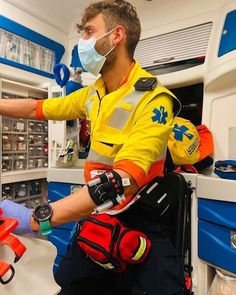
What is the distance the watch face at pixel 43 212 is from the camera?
726mm

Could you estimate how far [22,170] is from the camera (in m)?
1.96

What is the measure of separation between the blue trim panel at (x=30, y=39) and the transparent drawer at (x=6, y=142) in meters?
0.51

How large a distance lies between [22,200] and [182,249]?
4.50ft

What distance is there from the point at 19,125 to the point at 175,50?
3.92ft

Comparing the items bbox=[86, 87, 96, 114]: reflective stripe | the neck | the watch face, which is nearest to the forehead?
the neck

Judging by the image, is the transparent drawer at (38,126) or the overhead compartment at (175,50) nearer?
the overhead compartment at (175,50)

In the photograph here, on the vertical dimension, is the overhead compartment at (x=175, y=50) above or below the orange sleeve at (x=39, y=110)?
above

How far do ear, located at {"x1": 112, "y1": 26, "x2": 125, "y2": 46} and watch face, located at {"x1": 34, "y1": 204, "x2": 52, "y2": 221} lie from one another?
712 mm

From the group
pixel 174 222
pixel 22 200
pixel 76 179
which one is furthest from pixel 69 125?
pixel 174 222

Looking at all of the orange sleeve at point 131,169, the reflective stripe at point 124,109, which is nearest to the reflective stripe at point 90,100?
the reflective stripe at point 124,109

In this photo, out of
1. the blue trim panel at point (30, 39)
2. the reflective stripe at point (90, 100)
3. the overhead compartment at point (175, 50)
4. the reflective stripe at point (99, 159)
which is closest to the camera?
the reflective stripe at point (99, 159)

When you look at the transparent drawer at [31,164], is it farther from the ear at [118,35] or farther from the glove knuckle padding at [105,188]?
the glove knuckle padding at [105,188]

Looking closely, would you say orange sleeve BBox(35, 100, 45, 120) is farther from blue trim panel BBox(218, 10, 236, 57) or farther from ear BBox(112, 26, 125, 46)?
blue trim panel BBox(218, 10, 236, 57)

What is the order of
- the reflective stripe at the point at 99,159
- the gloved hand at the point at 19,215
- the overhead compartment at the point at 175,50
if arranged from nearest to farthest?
the gloved hand at the point at 19,215
the reflective stripe at the point at 99,159
the overhead compartment at the point at 175,50
